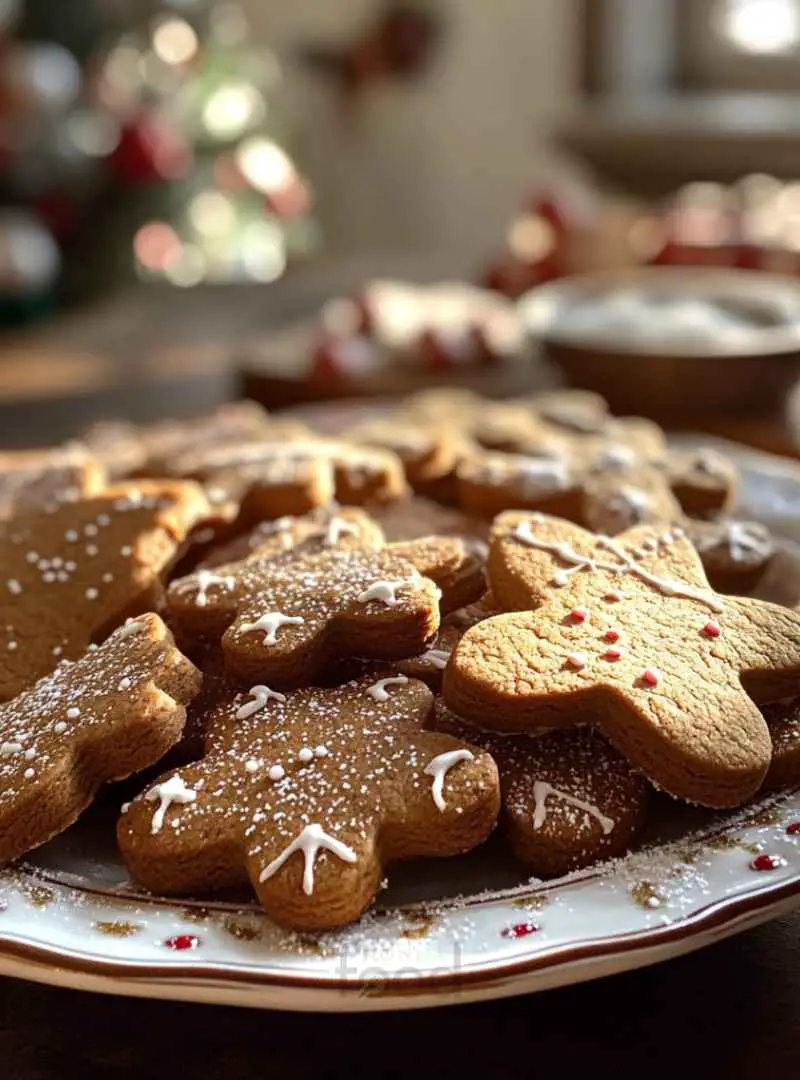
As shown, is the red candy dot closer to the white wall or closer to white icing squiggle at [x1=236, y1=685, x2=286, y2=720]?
white icing squiggle at [x1=236, y1=685, x2=286, y2=720]

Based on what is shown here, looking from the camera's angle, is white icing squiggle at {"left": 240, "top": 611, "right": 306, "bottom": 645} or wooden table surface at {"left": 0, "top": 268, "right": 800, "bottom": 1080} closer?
wooden table surface at {"left": 0, "top": 268, "right": 800, "bottom": 1080}

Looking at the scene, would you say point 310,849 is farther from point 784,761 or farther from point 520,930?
point 784,761

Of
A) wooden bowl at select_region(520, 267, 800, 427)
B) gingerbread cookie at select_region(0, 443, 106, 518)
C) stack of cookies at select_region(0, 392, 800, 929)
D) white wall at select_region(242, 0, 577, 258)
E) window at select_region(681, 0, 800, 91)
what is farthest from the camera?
white wall at select_region(242, 0, 577, 258)

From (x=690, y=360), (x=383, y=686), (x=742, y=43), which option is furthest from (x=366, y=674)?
(x=742, y=43)

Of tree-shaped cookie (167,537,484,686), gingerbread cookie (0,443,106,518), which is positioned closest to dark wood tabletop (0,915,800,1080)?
tree-shaped cookie (167,537,484,686)

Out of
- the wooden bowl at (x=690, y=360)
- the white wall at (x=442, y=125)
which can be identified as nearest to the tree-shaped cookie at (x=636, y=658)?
the wooden bowl at (x=690, y=360)

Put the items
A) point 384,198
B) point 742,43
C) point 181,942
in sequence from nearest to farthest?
point 181,942
point 742,43
point 384,198

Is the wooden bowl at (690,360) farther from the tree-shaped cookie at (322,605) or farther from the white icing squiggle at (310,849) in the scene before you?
the white icing squiggle at (310,849)
